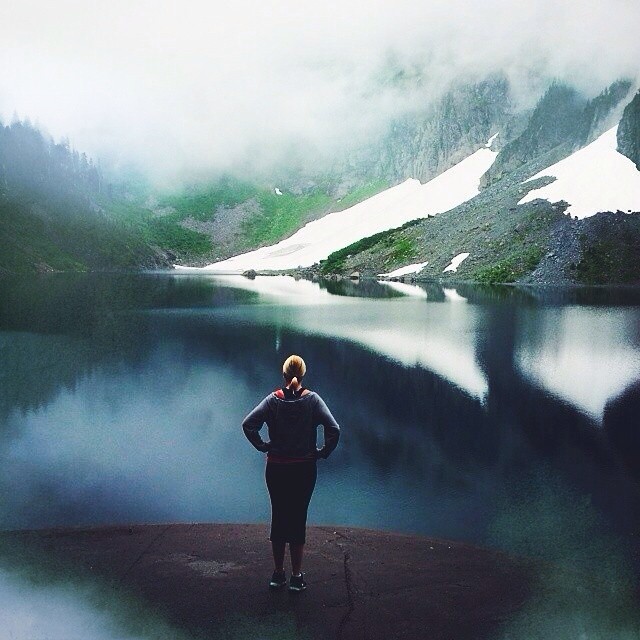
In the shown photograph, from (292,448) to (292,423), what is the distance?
12.9 inches

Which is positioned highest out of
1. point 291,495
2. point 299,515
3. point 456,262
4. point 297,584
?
point 456,262

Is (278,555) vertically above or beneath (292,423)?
beneath

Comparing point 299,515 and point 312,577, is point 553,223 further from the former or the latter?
point 299,515

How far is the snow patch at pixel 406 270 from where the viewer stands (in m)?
108

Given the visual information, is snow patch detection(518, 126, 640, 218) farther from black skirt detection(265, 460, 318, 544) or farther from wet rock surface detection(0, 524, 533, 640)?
black skirt detection(265, 460, 318, 544)

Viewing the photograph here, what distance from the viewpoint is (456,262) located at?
332 feet

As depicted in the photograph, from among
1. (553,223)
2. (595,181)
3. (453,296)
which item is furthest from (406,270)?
(453,296)

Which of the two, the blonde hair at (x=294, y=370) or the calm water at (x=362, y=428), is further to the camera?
the calm water at (x=362, y=428)

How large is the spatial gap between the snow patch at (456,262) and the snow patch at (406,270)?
19.5 feet

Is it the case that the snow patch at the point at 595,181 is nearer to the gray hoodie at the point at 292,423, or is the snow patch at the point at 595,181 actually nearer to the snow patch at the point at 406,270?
the snow patch at the point at 406,270

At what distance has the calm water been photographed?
12.1m

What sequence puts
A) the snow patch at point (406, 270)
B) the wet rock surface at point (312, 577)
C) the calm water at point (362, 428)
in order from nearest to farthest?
the wet rock surface at point (312, 577) < the calm water at point (362, 428) < the snow patch at point (406, 270)

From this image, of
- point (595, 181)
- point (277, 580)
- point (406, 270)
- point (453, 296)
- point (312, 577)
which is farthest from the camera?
point (406, 270)

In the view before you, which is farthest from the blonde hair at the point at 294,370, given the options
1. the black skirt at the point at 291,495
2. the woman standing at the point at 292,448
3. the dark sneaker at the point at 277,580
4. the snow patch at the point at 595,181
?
the snow patch at the point at 595,181
